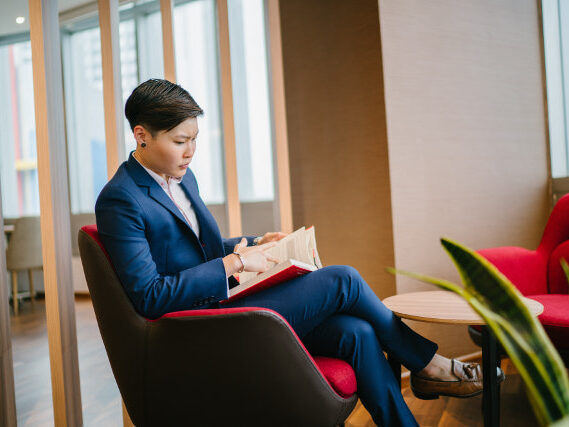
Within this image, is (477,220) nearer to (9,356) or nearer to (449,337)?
(449,337)

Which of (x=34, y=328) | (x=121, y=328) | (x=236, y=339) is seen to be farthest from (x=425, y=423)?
(x=34, y=328)

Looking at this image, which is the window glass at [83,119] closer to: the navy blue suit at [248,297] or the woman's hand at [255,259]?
the navy blue suit at [248,297]

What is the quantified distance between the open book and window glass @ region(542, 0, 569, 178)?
2.02 metres

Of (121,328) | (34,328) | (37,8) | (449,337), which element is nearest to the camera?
(121,328)

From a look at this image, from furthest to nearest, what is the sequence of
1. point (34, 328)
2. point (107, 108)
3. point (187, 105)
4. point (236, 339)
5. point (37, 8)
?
point (34, 328), point (107, 108), point (37, 8), point (187, 105), point (236, 339)

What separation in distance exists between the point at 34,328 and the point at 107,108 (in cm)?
286

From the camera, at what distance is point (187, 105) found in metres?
1.37

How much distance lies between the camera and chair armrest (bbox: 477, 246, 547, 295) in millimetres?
2172

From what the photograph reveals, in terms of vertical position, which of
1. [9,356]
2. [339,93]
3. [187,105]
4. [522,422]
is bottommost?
[522,422]

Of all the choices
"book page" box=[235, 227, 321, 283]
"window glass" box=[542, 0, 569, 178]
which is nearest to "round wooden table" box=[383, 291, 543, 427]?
"book page" box=[235, 227, 321, 283]

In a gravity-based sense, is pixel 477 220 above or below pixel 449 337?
above

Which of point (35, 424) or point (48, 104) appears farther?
point (35, 424)

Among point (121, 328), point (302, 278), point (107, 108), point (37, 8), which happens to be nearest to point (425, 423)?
point (302, 278)

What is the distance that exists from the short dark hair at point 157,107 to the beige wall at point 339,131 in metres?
1.27
